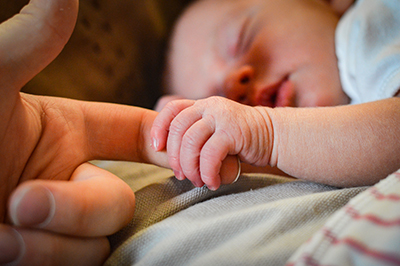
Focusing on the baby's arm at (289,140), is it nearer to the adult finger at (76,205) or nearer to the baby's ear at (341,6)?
the adult finger at (76,205)

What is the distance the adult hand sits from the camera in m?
0.32

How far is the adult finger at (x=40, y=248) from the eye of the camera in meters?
0.32

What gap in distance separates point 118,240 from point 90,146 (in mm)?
169

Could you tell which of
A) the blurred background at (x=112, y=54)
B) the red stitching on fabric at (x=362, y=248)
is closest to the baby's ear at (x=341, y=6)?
the blurred background at (x=112, y=54)

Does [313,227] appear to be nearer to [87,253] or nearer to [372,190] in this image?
[372,190]

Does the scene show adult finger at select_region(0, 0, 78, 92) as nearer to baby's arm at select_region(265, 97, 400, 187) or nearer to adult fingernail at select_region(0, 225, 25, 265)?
adult fingernail at select_region(0, 225, 25, 265)

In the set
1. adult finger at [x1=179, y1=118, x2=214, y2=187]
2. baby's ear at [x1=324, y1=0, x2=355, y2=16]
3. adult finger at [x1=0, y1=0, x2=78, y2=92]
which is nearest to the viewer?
adult finger at [x1=0, y1=0, x2=78, y2=92]

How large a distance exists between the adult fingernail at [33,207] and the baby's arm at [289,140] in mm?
200

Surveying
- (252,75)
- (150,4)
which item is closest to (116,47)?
(150,4)

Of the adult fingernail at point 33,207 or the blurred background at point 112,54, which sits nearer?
the adult fingernail at point 33,207

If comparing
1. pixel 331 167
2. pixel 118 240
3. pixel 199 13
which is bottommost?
pixel 118 240

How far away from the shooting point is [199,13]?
97 cm

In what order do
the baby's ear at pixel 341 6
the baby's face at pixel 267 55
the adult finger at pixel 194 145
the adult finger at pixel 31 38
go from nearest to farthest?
the adult finger at pixel 31 38 < the adult finger at pixel 194 145 < the baby's face at pixel 267 55 < the baby's ear at pixel 341 6

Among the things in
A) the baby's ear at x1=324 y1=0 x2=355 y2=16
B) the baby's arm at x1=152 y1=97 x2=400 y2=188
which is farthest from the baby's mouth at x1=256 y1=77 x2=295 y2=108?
the baby's ear at x1=324 y1=0 x2=355 y2=16
